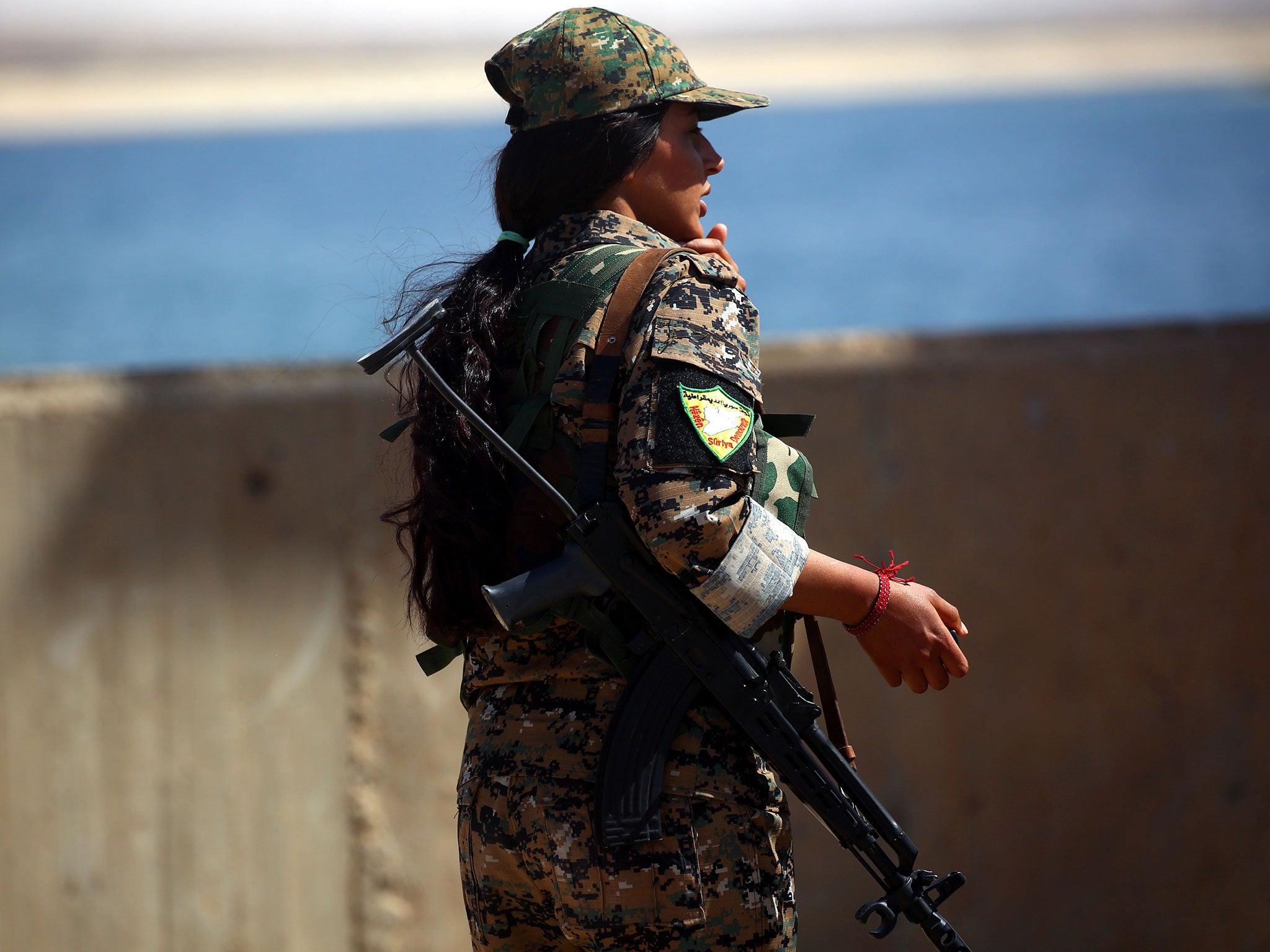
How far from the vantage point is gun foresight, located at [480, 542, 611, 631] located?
1.24 m

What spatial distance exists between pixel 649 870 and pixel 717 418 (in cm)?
52

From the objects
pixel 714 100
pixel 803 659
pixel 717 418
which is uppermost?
pixel 714 100

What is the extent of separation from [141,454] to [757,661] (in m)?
2.13

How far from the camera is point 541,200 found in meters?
1.49

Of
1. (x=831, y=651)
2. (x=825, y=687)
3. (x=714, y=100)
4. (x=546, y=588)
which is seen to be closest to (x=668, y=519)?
(x=546, y=588)

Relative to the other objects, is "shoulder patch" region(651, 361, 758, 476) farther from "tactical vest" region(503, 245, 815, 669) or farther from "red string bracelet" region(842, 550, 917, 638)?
"red string bracelet" region(842, 550, 917, 638)

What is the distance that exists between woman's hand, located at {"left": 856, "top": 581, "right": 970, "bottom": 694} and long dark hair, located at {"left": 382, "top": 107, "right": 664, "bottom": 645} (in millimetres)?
486

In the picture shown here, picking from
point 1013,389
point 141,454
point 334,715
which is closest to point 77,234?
point 141,454

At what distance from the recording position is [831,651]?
296 cm

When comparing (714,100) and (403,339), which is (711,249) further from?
(403,339)

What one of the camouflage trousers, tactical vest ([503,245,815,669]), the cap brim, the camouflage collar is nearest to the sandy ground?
the cap brim

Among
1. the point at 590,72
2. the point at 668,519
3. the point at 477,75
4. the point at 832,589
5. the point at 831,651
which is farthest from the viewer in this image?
the point at 477,75

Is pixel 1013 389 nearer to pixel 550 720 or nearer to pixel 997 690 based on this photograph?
pixel 997 690

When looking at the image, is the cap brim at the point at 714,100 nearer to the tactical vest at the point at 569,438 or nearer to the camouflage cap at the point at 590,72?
the camouflage cap at the point at 590,72
